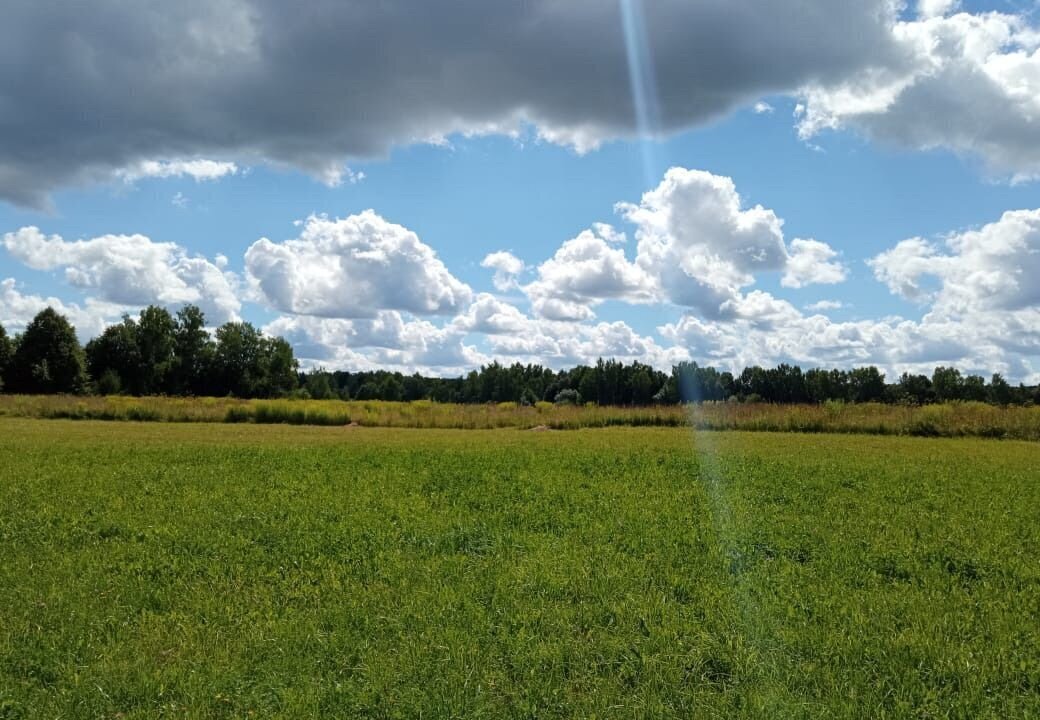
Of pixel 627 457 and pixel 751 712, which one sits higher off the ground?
pixel 627 457

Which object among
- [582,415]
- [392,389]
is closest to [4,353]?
[392,389]

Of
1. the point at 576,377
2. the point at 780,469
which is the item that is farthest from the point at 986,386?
the point at 780,469

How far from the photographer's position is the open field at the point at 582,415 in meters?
22.7

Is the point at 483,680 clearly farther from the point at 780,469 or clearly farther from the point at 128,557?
the point at 780,469

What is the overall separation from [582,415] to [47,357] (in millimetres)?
61032

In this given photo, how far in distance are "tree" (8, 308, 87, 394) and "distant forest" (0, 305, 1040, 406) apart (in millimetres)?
94

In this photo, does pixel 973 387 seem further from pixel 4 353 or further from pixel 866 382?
pixel 4 353

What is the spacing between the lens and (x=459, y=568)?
7070mm

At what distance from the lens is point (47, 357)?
66438 mm

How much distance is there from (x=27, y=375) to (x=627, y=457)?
72358mm

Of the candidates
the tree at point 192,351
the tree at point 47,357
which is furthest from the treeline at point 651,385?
the tree at point 47,357

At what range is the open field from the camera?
2272 centimetres

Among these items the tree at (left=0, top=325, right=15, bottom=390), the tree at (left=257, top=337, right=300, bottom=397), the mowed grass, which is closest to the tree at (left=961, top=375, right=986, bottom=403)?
the mowed grass

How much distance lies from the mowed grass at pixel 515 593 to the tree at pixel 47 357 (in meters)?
65.3
